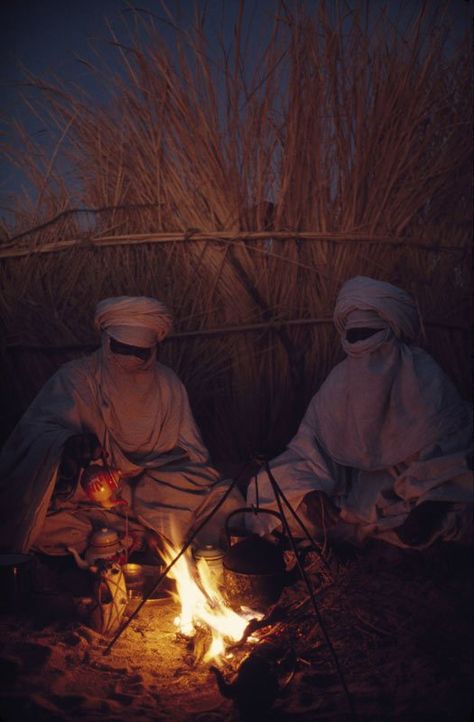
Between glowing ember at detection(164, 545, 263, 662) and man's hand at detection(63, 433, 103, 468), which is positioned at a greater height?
man's hand at detection(63, 433, 103, 468)

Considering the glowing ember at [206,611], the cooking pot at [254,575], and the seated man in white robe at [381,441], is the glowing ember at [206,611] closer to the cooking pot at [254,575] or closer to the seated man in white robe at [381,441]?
the cooking pot at [254,575]

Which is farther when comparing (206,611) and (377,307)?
(377,307)

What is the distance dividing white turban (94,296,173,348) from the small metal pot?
126cm

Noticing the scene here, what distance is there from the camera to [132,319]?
11.6 feet

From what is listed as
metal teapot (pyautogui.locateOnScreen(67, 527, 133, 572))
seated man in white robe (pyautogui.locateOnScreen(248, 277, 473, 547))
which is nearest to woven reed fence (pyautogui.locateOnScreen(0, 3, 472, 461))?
seated man in white robe (pyautogui.locateOnScreen(248, 277, 473, 547))

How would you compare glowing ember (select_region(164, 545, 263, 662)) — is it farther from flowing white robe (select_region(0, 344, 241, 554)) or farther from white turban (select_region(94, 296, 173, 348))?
white turban (select_region(94, 296, 173, 348))

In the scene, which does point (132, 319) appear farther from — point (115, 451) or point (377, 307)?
point (377, 307)

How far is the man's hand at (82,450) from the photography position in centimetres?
328

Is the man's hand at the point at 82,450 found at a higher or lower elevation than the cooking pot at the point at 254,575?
higher

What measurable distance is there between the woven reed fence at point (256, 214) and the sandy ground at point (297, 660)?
1.74 m

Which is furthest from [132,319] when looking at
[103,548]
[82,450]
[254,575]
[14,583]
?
[254,575]

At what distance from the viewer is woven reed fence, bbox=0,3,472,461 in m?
4.01

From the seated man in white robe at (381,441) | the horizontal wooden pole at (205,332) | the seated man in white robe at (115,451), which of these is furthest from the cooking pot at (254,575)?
the horizontal wooden pole at (205,332)

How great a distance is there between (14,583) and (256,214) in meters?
2.60
